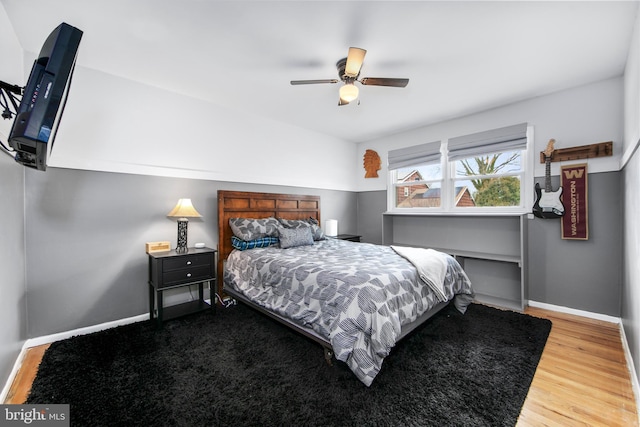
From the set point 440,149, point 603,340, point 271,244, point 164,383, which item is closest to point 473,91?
point 440,149

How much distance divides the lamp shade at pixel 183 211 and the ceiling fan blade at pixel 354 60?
2.08 m

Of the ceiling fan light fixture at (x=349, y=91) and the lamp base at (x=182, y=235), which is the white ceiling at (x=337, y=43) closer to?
the ceiling fan light fixture at (x=349, y=91)

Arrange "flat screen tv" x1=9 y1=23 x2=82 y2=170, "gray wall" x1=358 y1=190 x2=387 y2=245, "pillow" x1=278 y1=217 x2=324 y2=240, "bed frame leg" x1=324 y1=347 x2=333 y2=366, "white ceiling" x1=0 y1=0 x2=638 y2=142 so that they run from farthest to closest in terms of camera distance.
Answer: "gray wall" x1=358 y1=190 x2=387 y2=245 < "pillow" x1=278 y1=217 x2=324 y2=240 < "bed frame leg" x1=324 y1=347 x2=333 y2=366 < "white ceiling" x1=0 y1=0 x2=638 y2=142 < "flat screen tv" x1=9 y1=23 x2=82 y2=170

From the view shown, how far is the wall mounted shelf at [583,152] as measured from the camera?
109 inches

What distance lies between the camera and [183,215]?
2787mm

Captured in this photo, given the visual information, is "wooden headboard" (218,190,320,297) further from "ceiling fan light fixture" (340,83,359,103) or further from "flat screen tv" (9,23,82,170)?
"flat screen tv" (9,23,82,170)

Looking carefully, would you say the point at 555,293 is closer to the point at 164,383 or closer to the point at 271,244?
the point at 271,244

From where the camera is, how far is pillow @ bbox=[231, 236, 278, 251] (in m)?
3.20

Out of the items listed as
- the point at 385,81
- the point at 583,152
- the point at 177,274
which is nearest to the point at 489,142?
the point at 583,152

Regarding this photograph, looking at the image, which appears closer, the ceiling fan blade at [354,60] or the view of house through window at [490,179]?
the ceiling fan blade at [354,60]

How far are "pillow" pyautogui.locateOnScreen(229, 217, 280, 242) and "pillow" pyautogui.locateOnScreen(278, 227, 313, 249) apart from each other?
14cm

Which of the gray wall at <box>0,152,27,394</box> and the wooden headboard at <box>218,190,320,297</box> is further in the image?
the wooden headboard at <box>218,190,320,297</box>

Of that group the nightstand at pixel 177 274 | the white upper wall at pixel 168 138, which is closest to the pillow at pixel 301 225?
the white upper wall at pixel 168 138

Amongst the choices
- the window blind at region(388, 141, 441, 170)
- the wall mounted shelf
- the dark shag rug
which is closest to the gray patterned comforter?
the dark shag rug
